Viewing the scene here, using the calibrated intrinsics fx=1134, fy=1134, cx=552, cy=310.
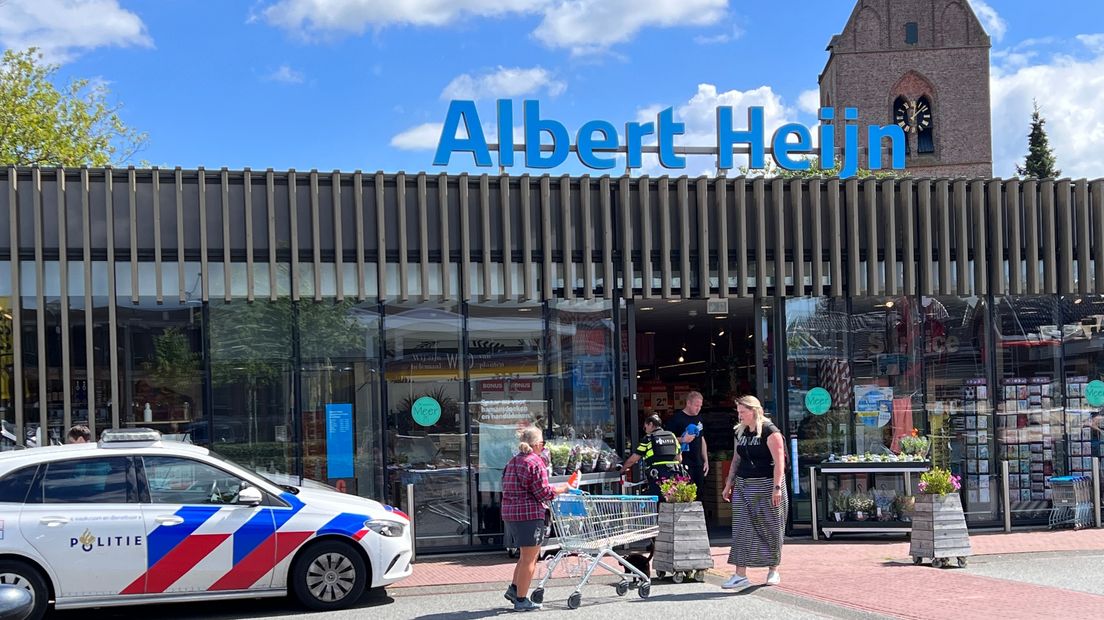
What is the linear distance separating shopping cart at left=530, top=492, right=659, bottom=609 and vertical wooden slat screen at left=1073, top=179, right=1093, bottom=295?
8404 millimetres

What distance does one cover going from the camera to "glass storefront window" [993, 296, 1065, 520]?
1536 cm

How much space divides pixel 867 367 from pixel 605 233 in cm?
399

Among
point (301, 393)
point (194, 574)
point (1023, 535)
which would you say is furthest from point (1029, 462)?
point (194, 574)

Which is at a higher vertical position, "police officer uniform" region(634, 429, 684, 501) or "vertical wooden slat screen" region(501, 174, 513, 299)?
"vertical wooden slat screen" region(501, 174, 513, 299)

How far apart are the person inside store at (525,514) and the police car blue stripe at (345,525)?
1368 mm

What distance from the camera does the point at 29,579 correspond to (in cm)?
921

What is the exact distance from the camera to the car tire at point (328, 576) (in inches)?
391

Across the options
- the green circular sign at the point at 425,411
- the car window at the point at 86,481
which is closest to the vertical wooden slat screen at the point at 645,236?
the green circular sign at the point at 425,411

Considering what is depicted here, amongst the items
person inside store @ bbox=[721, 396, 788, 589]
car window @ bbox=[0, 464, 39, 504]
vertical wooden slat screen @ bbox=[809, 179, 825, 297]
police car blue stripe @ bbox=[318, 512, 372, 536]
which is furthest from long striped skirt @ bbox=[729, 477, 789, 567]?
car window @ bbox=[0, 464, 39, 504]

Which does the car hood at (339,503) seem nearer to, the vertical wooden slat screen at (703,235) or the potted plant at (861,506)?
the vertical wooden slat screen at (703,235)

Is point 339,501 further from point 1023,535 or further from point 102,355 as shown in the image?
point 1023,535

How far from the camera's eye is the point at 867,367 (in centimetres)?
1512

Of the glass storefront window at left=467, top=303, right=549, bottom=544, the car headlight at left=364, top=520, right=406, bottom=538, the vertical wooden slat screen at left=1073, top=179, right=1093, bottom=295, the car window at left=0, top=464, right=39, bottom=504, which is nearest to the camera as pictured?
the car window at left=0, top=464, right=39, bottom=504

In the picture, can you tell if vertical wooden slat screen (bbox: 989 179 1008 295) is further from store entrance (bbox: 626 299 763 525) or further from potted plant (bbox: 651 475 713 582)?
potted plant (bbox: 651 475 713 582)
